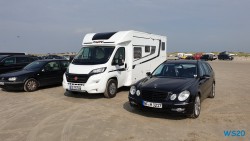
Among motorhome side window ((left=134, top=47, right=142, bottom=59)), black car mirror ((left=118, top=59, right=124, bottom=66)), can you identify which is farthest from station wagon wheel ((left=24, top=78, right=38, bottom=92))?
motorhome side window ((left=134, top=47, right=142, bottom=59))

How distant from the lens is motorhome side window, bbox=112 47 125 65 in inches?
347

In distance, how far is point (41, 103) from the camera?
7.91 meters

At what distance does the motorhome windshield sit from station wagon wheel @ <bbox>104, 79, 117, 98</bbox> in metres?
0.87

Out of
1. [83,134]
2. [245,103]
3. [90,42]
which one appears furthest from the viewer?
[90,42]

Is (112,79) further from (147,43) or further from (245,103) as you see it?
(245,103)

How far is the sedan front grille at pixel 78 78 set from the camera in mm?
8039

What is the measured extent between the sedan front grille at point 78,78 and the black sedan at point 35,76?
3.00 m

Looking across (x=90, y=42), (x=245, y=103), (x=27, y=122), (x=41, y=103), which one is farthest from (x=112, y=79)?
(x=245, y=103)

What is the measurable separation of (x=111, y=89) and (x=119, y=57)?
1.40 metres

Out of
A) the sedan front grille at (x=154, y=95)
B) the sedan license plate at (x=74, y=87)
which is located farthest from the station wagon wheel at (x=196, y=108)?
the sedan license plate at (x=74, y=87)

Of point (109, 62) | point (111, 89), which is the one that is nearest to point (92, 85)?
point (111, 89)

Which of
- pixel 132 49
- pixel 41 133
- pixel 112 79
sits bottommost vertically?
pixel 41 133

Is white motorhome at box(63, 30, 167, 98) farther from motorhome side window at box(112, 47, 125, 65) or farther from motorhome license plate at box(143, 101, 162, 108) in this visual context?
motorhome license plate at box(143, 101, 162, 108)

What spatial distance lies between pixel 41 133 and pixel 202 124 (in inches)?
153
